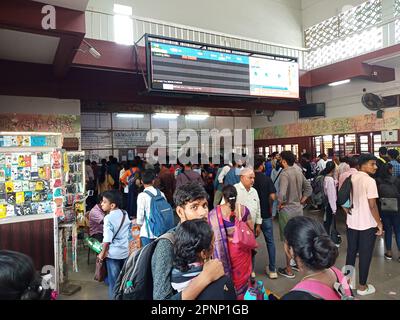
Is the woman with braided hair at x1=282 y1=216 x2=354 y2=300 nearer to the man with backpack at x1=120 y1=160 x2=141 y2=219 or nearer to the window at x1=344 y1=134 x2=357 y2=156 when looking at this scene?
the man with backpack at x1=120 y1=160 x2=141 y2=219

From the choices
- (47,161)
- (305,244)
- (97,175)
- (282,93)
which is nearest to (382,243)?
(282,93)

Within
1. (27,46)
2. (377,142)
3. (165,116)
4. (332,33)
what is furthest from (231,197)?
(165,116)

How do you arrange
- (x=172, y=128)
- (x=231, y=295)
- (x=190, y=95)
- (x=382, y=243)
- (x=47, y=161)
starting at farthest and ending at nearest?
(x=172, y=128) < (x=190, y=95) < (x=382, y=243) < (x=47, y=161) < (x=231, y=295)

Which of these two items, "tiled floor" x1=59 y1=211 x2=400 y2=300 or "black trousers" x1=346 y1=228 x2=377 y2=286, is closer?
"black trousers" x1=346 y1=228 x2=377 y2=286

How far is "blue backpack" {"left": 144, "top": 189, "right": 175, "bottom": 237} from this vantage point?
10.1 ft

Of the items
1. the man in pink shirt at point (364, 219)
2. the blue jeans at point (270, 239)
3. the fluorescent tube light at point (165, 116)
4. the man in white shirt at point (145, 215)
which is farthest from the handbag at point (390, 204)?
the fluorescent tube light at point (165, 116)

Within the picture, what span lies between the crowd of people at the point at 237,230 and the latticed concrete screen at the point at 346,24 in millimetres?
3654

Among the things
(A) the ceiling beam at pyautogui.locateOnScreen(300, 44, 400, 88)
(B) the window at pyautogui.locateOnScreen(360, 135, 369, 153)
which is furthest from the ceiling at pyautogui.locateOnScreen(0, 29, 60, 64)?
(B) the window at pyautogui.locateOnScreen(360, 135, 369, 153)

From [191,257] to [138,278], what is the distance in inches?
10.7

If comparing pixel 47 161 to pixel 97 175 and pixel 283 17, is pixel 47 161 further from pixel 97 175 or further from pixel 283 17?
pixel 283 17

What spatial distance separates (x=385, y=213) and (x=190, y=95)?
350 centimetres

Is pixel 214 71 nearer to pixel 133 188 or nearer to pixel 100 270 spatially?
pixel 133 188

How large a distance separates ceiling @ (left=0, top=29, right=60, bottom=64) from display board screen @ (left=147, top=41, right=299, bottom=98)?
1528mm

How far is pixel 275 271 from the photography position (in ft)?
11.8
